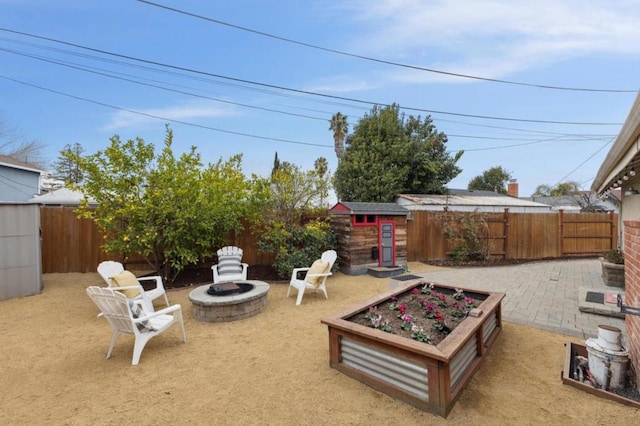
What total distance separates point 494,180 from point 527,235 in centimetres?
2558

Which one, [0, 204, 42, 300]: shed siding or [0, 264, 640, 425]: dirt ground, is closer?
[0, 264, 640, 425]: dirt ground

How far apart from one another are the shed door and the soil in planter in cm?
350

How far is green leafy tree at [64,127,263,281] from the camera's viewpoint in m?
5.67

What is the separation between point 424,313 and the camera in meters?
3.33

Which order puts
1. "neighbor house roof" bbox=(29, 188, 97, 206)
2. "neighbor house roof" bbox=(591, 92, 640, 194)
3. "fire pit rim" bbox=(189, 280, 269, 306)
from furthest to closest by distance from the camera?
"neighbor house roof" bbox=(29, 188, 97, 206)
"fire pit rim" bbox=(189, 280, 269, 306)
"neighbor house roof" bbox=(591, 92, 640, 194)

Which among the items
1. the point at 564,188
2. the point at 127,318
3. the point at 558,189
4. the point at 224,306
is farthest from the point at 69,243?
the point at 558,189

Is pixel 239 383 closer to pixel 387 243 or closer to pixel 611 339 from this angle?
pixel 611 339

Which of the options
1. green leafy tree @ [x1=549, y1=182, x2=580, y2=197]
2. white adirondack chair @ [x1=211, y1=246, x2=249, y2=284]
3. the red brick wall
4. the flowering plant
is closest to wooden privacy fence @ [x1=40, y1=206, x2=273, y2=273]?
white adirondack chair @ [x1=211, y1=246, x2=249, y2=284]

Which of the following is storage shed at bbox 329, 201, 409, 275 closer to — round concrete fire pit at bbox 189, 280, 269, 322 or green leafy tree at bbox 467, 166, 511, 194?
round concrete fire pit at bbox 189, 280, 269, 322

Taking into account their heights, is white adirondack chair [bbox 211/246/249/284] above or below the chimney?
below

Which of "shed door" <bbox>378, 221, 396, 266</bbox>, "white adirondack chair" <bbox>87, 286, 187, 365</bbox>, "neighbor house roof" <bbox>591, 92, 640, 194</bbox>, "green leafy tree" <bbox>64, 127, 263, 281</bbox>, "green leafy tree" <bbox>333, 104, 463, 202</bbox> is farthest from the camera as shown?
"green leafy tree" <bbox>333, 104, 463, 202</bbox>

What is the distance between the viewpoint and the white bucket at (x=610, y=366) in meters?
2.37

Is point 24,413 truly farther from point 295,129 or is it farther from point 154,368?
point 295,129

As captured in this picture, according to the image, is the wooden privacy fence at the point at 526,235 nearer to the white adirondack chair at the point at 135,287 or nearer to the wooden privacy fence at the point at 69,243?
the white adirondack chair at the point at 135,287
